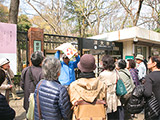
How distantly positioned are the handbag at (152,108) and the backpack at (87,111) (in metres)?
0.94

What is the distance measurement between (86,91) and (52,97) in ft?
1.40

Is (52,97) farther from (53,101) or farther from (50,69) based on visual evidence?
(50,69)

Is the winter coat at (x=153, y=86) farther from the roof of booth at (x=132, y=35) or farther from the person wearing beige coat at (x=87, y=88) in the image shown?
the roof of booth at (x=132, y=35)

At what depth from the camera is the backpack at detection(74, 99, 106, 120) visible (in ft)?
5.06

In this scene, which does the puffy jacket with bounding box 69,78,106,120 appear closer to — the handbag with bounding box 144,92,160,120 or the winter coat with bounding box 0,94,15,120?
the winter coat with bounding box 0,94,15,120

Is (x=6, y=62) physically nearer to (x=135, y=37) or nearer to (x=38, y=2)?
(x=135, y=37)

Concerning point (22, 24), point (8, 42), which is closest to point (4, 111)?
point (8, 42)

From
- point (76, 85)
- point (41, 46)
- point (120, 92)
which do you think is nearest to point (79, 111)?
point (76, 85)

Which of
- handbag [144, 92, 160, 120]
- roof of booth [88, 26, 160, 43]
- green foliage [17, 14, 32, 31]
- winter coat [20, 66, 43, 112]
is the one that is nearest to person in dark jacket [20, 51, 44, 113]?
winter coat [20, 66, 43, 112]

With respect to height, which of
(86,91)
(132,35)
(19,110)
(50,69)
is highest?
(132,35)

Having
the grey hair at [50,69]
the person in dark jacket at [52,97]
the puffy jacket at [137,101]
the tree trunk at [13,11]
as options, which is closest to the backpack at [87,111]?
the person in dark jacket at [52,97]

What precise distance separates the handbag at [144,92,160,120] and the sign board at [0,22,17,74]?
4.51 m

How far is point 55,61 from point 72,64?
146 centimetres

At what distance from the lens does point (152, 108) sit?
2.00 metres
